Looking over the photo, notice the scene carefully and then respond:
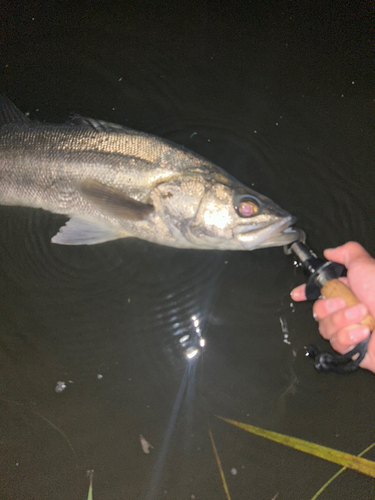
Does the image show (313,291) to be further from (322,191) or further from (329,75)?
(329,75)

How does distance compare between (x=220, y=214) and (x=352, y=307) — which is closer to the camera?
(x=352, y=307)

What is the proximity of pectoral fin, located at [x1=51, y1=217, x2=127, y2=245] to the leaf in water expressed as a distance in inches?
62.9

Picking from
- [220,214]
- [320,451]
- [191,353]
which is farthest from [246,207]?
[320,451]

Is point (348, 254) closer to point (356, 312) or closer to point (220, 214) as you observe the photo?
point (356, 312)

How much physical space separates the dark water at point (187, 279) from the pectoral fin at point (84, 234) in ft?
0.75

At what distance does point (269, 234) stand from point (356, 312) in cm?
66

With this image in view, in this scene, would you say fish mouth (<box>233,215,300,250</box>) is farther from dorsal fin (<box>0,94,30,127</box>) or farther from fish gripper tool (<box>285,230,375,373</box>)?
dorsal fin (<box>0,94,30,127</box>)

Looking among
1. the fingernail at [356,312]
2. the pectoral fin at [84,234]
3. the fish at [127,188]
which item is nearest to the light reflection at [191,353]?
the fish at [127,188]

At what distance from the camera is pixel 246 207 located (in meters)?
2.07

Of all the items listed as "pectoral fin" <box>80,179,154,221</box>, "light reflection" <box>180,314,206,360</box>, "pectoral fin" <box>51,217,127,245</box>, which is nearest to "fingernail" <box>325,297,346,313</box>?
"light reflection" <box>180,314,206,360</box>

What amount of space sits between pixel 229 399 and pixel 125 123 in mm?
2468

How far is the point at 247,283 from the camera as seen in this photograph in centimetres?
246

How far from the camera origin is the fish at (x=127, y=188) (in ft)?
6.88

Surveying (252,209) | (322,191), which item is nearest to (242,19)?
(322,191)
